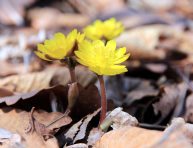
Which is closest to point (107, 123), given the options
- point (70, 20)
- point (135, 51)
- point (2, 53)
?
point (135, 51)

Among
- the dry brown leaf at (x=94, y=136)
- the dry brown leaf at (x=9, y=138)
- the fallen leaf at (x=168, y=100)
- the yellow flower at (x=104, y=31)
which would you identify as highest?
the yellow flower at (x=104, y=31)

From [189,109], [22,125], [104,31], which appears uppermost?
[104,31]

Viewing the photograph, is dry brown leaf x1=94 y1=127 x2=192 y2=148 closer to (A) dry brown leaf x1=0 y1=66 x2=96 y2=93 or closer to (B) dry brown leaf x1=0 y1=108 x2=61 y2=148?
(B) dry brown leaf x1=0 y1=108 x2=61 y2=148

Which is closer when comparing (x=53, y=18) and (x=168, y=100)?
(x=168, y=100)

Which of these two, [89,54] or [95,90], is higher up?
[89,54]

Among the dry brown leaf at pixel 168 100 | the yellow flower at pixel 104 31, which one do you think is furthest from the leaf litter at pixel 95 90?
the yellow flower at pixel 104 31

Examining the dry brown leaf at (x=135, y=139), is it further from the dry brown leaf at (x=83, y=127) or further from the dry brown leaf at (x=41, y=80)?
the dry brown leaf at (x=41, y=80)

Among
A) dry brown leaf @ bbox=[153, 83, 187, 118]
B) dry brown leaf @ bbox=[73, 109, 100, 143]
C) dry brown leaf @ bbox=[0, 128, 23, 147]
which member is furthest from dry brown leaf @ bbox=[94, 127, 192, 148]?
dry brown leaf @ bbox=[153, 83, 187, 118]

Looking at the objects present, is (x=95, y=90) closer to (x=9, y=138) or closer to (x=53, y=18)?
(x=9, y=138)

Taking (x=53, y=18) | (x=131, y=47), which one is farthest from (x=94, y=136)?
(x=53, y=18)
